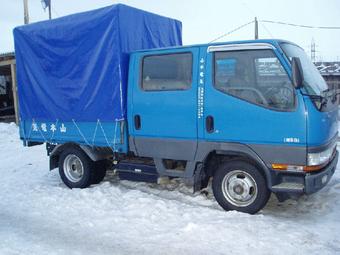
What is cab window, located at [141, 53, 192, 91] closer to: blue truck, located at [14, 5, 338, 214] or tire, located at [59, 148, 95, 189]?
blue truck, located at [14, 5, 338, 214]

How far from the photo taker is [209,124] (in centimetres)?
592

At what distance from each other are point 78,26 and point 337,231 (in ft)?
16.9

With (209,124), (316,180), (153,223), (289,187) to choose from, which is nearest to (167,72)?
(209,124)

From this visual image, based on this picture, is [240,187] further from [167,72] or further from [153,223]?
[167,72]

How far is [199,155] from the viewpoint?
6.09 meters

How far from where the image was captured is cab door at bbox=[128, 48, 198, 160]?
19.9 ft

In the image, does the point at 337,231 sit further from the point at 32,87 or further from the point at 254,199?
the point at 32,87

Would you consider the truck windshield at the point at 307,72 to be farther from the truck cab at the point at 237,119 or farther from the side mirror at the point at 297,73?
the side mirror at the point at 297,73

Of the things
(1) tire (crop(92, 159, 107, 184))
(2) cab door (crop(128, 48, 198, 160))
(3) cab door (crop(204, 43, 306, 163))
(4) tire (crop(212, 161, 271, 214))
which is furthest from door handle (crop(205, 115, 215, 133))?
(1) tire (crop(92, 159, 107, 184))

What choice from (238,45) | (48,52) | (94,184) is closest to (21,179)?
(94,184)

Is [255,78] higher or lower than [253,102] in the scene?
higher

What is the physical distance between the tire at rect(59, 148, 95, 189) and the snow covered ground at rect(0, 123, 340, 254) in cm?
28

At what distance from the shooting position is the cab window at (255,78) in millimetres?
5375

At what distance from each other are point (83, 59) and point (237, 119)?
301cm
